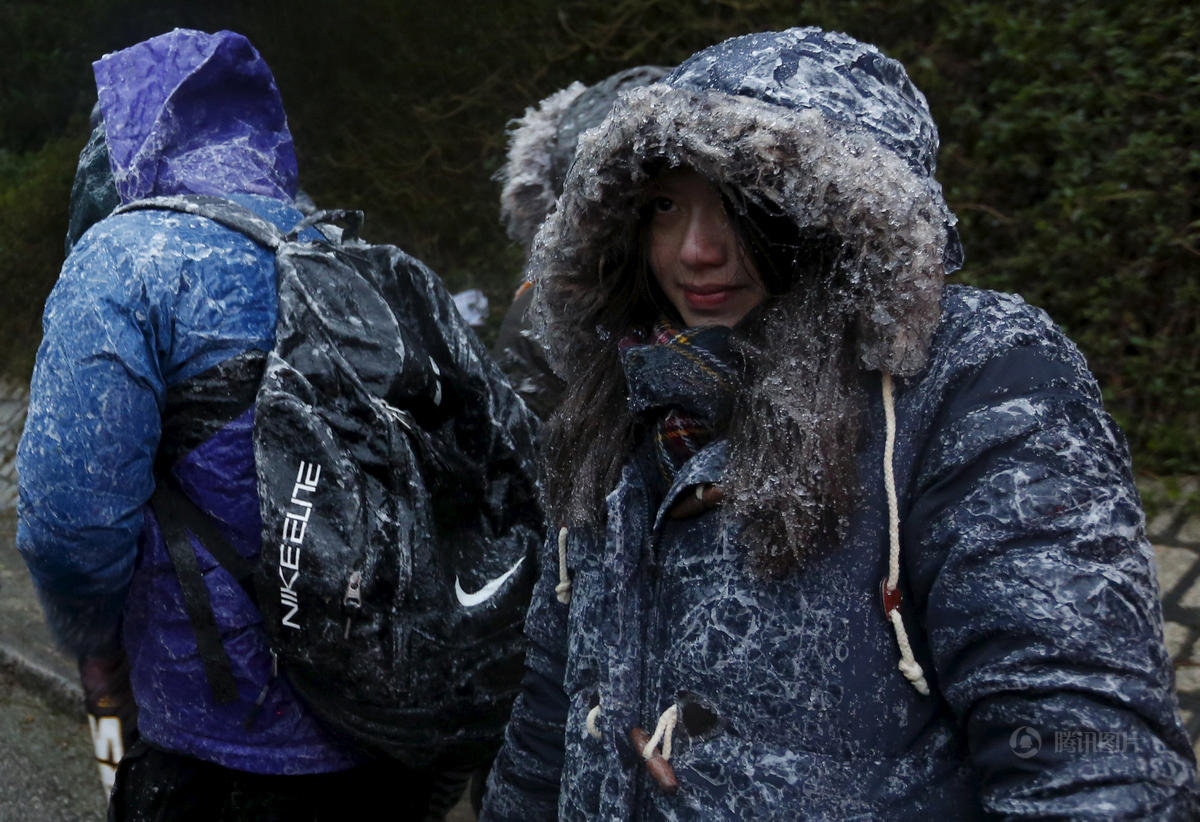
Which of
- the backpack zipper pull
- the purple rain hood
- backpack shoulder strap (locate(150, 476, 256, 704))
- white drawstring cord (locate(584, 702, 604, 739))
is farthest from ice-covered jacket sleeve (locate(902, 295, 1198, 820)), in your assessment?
the purple rain hood

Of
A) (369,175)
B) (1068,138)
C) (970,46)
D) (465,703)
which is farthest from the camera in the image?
(369,175)

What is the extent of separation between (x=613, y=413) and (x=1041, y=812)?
78 centimetres

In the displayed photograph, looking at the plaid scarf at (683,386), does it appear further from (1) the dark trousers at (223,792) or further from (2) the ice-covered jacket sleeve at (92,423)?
(1) the dark trousers at (223,792)

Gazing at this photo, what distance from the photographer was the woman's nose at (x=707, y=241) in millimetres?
1613

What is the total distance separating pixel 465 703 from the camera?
7.89 feet

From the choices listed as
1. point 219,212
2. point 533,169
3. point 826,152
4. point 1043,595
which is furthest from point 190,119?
→ point 1043,595

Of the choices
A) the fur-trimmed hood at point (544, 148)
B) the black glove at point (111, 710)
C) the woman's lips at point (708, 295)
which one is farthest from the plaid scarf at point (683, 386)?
the fur-trimmed hood at point (544, 148)

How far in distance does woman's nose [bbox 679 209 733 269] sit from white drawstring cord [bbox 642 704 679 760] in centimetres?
58

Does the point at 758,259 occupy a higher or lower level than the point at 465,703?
higher

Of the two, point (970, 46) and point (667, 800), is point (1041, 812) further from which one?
point (970, 46)

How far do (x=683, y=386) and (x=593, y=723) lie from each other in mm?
457

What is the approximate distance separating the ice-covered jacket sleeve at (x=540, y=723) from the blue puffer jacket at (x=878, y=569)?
10cm

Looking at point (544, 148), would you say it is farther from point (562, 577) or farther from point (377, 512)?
point (562, 577)

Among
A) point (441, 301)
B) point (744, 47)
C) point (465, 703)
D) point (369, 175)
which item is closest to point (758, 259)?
point (744, 47)
